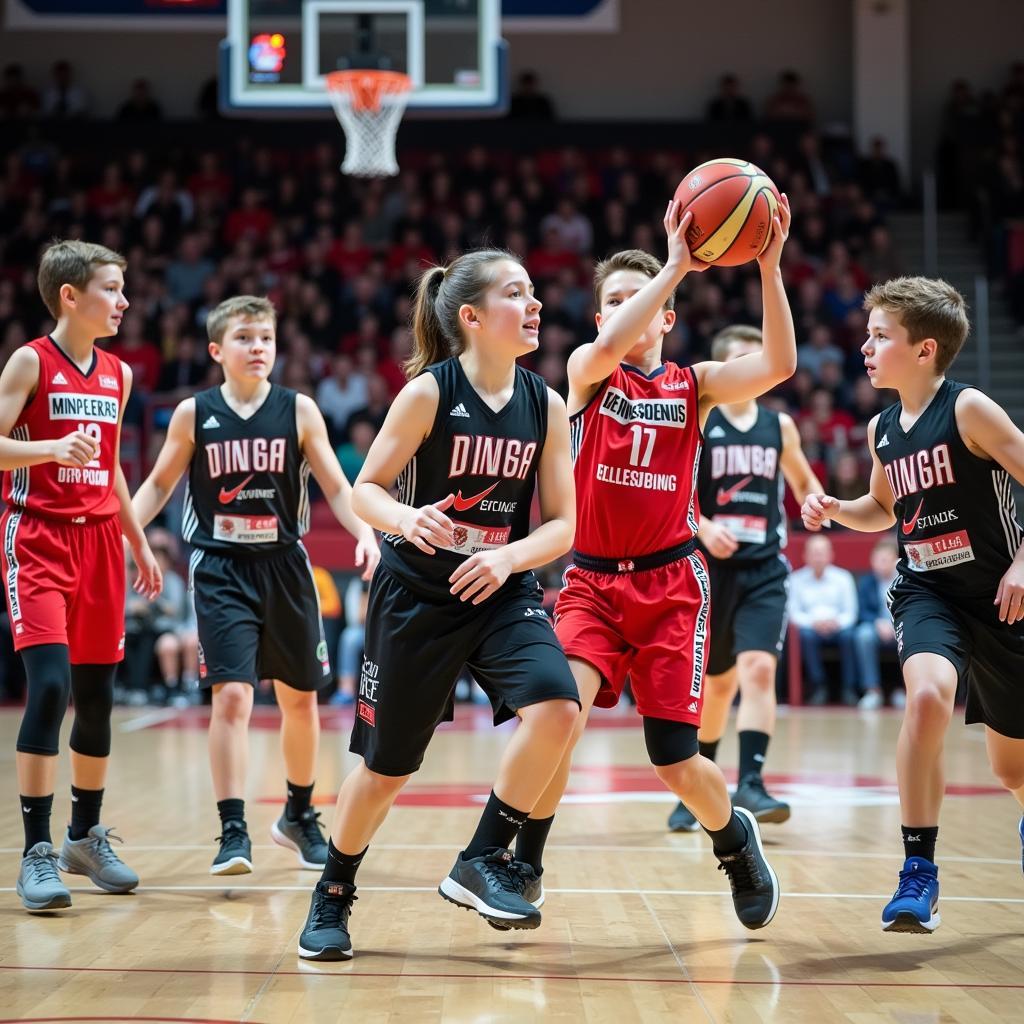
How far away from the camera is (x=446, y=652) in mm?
3764

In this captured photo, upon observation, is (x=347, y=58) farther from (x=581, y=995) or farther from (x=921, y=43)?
(x=921, y=43)

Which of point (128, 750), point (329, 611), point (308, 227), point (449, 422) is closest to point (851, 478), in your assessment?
point (329, 611)

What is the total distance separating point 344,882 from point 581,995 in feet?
2.52

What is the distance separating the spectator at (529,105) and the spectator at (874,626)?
9.45 metres

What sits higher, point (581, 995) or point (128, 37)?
point (128, 37)

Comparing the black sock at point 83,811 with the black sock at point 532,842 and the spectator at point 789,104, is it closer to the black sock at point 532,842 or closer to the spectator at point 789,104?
the black sock at point 532,842

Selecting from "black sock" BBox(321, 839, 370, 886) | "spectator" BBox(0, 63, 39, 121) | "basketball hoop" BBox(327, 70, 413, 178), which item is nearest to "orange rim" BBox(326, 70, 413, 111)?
"basketball hoop" BBox(327, 70, 413, 178)

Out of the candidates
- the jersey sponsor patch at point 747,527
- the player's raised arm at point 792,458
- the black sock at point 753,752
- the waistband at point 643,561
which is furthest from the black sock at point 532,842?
the player's raised arm at point 792,458

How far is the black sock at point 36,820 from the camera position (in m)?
4.62

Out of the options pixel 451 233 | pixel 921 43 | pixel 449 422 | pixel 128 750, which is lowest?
pixel 128 750

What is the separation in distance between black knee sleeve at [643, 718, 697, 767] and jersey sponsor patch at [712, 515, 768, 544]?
2.38m

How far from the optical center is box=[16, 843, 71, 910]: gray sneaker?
4348 mm

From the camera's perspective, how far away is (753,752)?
6.16m

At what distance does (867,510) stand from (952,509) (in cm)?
43
